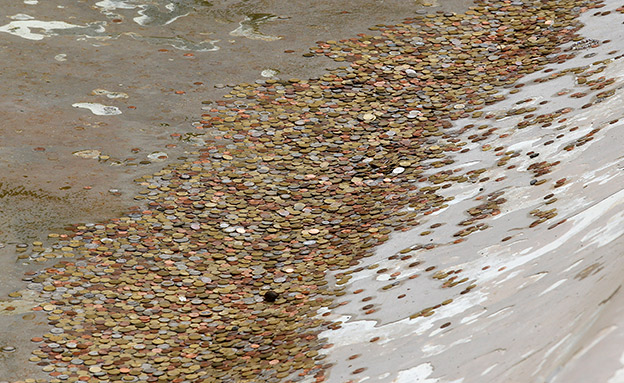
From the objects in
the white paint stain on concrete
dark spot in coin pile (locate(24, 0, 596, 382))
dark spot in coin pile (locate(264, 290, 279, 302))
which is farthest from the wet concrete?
dark spot in coin pile (locate(264, 290, 279, 302))

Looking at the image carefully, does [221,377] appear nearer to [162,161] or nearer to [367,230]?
[367,230]

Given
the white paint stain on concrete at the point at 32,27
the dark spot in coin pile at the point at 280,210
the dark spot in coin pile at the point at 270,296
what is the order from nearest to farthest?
the dark spot in coin pile at the point at 280,210, the dark spot in coin pile at the point at 270,296, the white paint stain on concrete at the point at 32,27

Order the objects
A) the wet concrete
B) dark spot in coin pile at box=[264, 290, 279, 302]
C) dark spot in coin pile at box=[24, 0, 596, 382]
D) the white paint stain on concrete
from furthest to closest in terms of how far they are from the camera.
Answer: the white paint stain on concrete < the wet concrete < dark spot in coin pile at box=[264, 290, 279, 302] < dark spot in coin pile at box=[24, 0, 596, 382]

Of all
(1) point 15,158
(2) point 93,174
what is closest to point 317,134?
(2) point 93,174

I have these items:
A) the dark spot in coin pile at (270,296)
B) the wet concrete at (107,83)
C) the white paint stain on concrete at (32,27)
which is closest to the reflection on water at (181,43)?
the wet concrete at (107,83)

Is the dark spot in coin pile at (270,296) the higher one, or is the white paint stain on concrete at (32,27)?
the white paint stain on concrete at (32,27)

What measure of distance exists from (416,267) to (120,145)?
3495mm

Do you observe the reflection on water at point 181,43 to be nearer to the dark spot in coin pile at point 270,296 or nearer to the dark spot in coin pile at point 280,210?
the dark spot in coin pile at point 280,210

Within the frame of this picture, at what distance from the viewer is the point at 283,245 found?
20.6 feet

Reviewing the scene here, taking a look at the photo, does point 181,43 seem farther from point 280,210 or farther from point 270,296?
point 270,296

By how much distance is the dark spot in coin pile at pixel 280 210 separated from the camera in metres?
5.14

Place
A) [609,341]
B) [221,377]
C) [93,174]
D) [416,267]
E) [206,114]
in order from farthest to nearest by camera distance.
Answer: [206,114]
[93,174]
[416,267]
[221,377]
[609,341]

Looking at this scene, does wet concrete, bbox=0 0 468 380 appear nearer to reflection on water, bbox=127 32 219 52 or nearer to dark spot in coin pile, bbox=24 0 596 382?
reflection on water, bbox=127 32 219 52

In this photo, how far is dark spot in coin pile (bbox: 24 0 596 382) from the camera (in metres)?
5.14
